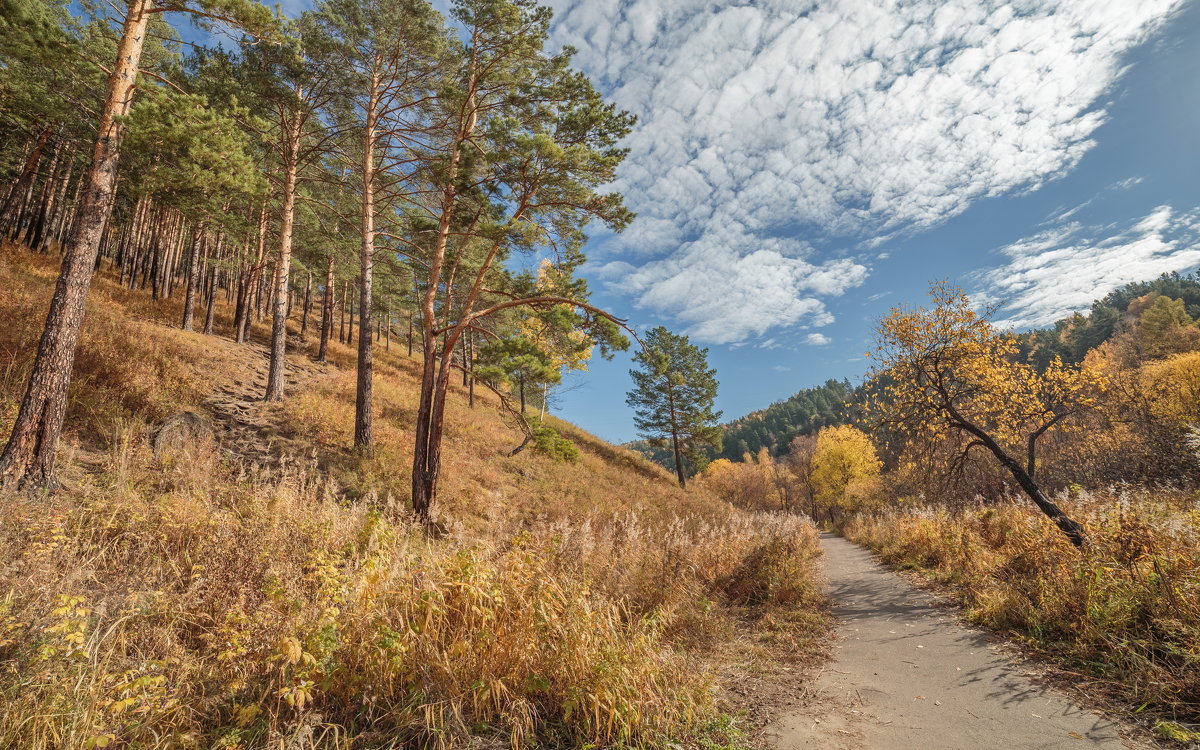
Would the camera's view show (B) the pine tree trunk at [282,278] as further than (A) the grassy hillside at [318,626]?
Yes

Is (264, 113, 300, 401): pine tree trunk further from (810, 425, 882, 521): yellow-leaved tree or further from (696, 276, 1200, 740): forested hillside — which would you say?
(810, 425, 882, 521): yellow-leaved tree

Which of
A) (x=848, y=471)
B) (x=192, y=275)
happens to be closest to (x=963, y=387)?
(x=192, y=275)

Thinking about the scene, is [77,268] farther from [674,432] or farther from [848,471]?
[848,471]

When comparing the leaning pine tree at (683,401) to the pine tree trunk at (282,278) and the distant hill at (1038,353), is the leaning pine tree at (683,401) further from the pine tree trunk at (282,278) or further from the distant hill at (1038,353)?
the pine tree trunk at (282,278)

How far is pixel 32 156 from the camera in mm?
19844

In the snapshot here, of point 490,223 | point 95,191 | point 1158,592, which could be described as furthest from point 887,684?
point 95,191

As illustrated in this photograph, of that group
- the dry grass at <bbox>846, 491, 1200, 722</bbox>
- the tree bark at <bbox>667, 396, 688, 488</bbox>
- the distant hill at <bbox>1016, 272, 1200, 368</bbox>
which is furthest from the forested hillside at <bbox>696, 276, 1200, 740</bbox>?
the distant hill at <bbox>1016, 272, 1200, 368</bbox>

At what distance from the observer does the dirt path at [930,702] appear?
3.51 m

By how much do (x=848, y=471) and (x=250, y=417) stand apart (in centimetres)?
4279

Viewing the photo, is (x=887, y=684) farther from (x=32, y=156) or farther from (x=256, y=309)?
(x=256, y=309)

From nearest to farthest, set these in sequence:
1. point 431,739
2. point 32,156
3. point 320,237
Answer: point 431,739 < point 320,237 < point 32,156

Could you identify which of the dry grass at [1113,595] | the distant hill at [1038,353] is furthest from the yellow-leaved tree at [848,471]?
the dry grass at [1113,595]

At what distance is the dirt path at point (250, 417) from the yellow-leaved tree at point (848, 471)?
40534 mm

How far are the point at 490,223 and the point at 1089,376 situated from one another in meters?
15.3
